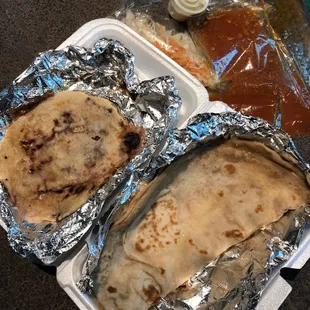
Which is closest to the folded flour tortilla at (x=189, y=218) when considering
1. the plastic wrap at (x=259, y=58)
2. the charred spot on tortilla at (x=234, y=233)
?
the charred spot on tortilla at (x=234, y=233)

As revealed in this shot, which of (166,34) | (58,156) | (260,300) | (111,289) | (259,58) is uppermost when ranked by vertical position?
(166,34)

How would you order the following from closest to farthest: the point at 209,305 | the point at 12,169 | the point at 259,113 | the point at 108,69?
the point at 209,305, the point at 12,169, the point at 108,69, the point at 259,113

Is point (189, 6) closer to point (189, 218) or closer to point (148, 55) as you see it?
point (148, 55)

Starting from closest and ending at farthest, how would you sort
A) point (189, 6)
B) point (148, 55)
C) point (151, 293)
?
1. point (151, 293)
2. point (148, 55)
3. point (189, 6)

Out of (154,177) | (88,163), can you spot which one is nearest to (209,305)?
(154,177)

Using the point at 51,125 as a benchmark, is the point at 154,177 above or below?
below

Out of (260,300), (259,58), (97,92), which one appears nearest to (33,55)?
(97,92)

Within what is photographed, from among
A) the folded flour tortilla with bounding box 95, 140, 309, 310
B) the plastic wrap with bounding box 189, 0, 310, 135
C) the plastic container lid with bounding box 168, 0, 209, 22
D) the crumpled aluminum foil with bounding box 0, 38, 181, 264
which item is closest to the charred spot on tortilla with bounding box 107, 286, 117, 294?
the folded flour tortilla with bounding box 95, 140, 309, 310

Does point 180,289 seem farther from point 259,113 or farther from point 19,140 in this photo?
point 259,113
